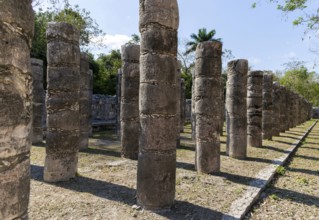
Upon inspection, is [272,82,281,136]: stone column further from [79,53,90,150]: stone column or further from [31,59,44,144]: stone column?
[31,59,44,144]: stone column

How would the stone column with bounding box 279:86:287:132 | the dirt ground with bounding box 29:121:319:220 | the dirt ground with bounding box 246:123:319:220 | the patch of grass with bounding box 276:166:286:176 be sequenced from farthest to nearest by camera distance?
the stone column with bounding box 279:86:287:132 → the patch of grass with bounding box 276:166:286:176 → the dirt ground with bounding box 246:123:319:220 → the dirt ground with bounding box 29:121:319:220

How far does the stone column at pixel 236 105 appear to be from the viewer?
10.1 meters

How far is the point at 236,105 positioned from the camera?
10.3m

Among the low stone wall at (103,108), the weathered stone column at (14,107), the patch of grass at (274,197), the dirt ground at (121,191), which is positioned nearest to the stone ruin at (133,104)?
the weathered stone column at (14,107)

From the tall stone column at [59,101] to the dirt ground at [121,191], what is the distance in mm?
394

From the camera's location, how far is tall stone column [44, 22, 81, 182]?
6703mm

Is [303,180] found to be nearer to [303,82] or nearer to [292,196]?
[292,196]

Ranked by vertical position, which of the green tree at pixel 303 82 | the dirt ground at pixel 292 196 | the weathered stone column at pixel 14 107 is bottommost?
the dirt ground at pixel 292 196

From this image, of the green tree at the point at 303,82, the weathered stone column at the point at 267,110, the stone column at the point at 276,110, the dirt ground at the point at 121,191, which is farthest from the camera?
the green tree at the point at 303,82

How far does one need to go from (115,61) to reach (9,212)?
34.5 meters

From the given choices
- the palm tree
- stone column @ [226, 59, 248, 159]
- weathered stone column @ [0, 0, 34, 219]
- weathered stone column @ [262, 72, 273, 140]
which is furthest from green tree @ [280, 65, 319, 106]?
weathered stone column @ [0, 0, 34, 219]

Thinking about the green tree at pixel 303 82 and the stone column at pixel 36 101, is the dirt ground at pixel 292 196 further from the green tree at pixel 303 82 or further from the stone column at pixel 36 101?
the green tree at pixel 303 82

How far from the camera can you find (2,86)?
1.79 meters

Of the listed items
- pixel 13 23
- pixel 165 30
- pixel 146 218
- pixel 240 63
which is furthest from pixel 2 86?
pixel 240 63
